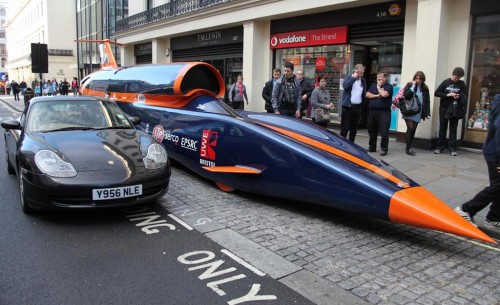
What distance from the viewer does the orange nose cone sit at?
3842 mm

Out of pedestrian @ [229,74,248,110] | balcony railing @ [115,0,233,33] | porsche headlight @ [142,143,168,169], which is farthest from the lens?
balcony railing @ [115,0,233,33]

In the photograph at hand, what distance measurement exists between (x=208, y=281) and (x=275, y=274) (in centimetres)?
57

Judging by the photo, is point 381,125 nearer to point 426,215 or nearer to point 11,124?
point 426,215

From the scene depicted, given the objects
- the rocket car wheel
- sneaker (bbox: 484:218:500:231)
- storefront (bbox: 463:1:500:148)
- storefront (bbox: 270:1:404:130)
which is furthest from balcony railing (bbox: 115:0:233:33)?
sneaker (bbox: 484:218:500:231)

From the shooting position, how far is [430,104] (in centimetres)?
945

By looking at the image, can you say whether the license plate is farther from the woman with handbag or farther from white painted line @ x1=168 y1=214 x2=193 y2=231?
the woman with handbag

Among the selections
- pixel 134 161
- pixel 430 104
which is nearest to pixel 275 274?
pixel 134 161

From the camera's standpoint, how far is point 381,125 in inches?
344

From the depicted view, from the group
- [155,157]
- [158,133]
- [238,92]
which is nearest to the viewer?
→ [155,157]

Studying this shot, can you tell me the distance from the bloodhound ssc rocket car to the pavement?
0.95ft

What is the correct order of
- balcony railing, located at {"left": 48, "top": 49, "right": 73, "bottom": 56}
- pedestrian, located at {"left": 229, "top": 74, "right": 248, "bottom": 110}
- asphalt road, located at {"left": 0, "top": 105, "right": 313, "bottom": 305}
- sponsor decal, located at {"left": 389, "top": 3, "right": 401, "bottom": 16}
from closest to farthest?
asphalt road, located at {"left": 0, "top": 105, "right": 313, "bottom": 305}
sponsor decal, located at {"left": 389, "top": 3, "right": 401, "bottom": 16}
pedestrian, located at {"left": 229, "top": 74, "right": 248, "bottom": 110}
balcony railing, located at {"left": 48, "top": 49, "right": 73, "bottom": 56}

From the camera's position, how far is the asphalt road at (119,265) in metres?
3.11

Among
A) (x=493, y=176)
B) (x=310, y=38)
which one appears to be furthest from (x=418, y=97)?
(x=310, y=38)

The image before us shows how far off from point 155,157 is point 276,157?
4.92 ft
